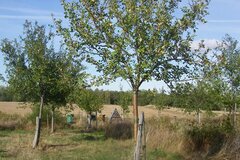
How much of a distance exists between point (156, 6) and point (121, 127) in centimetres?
1467

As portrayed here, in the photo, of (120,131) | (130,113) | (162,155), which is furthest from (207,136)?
(130,113)

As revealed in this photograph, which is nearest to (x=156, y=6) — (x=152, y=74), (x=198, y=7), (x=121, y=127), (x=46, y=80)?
(x=198, y=7)

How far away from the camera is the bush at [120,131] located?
74.6 ft

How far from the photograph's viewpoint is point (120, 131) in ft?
77.5

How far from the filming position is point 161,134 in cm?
1605

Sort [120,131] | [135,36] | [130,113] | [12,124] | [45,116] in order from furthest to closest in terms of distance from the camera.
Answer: [130,113]
[45,116]
[12,124]
[120,131]
[135,36]

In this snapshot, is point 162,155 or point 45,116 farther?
point 45,116

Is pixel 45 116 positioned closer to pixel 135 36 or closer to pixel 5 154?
pixel 5 154

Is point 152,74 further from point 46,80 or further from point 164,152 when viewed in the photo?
point 46,80

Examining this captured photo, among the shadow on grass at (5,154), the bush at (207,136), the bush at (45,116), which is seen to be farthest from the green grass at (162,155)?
the bush at (45,116)

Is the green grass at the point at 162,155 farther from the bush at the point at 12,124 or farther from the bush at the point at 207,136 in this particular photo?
the bush at the point at 12,124

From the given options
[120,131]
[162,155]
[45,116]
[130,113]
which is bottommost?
[162,155]

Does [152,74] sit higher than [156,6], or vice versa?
[156,6]

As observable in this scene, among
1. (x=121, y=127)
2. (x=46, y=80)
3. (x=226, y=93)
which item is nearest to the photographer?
(x=46, y=80)
